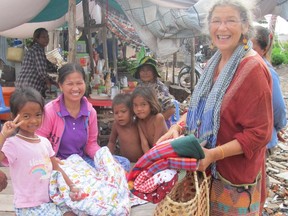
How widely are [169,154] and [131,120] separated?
2.19 meters

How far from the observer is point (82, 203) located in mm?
2713

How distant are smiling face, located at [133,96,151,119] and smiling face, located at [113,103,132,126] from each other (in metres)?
0.09

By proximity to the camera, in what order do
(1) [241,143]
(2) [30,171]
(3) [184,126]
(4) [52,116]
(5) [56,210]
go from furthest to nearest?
1. (4) [52,116]
2. (5) [56,210]
3. (2) [30,171]
4. (3) [184,126]
5. (1) [241,143]

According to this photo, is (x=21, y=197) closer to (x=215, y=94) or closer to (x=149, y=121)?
(x=215, y=94)

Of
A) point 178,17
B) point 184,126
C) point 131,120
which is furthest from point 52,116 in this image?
point 178,17

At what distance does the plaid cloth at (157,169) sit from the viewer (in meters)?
1.84

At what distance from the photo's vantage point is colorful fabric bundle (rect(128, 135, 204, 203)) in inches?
71.2

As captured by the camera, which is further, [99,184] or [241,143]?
[99,184]

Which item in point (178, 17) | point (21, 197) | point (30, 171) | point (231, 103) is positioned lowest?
point (21, 197)

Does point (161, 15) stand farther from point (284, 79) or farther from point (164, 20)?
point (284, 79)

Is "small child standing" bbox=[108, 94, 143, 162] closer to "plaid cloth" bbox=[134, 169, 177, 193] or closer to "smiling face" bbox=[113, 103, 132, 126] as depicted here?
"smiling face" bbox=[113, 103, 132, 126]

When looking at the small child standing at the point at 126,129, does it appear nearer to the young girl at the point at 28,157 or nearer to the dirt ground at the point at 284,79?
the young girl at the point at 28,157

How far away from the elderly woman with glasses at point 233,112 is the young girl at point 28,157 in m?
1.04

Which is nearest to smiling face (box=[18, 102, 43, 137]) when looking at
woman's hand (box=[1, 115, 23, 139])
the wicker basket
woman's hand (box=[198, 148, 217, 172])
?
woman's hand (box=[1, 115, 23, 139])
